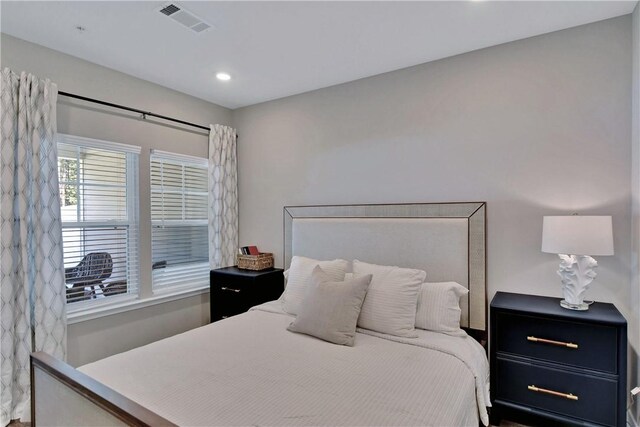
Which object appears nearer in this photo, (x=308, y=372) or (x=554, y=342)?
(x=308, y=372)

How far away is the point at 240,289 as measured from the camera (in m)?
3.38

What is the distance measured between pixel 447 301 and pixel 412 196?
0.94m

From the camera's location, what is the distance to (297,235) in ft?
11.5

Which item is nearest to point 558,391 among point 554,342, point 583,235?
point 554,342

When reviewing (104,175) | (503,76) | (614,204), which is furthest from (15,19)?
(614,204)

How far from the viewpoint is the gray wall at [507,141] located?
7.38ft

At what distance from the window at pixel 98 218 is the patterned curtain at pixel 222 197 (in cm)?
81

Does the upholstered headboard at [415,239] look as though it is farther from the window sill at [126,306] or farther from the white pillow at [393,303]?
the window sill at [126,306]

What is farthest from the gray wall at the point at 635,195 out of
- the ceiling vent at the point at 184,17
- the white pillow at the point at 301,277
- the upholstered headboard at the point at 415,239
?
the ceiling vent at the point at 184,17

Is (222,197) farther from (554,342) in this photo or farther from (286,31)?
(554,342)

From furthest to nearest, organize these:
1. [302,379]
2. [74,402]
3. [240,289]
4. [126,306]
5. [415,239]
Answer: [240,289]
[126,306]
[415,239]
[302,379]
[74,402]

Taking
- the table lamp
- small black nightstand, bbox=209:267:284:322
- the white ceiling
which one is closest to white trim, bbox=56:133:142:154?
the white ceiling

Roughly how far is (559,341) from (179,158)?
3.53m

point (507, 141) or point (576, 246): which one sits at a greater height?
point (507, 141)
